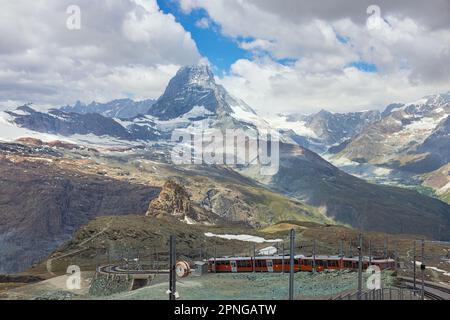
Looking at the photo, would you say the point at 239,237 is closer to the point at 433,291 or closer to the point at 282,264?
the point at 282,264

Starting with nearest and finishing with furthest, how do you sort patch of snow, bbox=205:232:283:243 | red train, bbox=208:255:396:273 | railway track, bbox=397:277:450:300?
1. railway track, bbox=397:277:450:300
2. red train, bbox=208:255:396:273
3. patch of snow, bbox=205:232:283:243

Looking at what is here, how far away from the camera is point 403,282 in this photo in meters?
79.8

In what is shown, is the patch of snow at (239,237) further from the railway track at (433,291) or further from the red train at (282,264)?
the railway track at (433,291)

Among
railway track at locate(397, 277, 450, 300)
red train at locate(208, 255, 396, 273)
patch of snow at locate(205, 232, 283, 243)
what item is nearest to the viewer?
railway track at locate(397, 277, 450, 300)

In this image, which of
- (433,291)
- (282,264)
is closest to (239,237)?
(282,264)

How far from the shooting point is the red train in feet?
295

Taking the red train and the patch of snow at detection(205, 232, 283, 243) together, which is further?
the patch of snow at detection(205, 232, 283, 243)

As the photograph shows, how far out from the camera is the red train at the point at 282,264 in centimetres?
9006

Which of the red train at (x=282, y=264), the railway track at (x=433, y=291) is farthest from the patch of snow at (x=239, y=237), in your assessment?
the railway track at (x=433, y=291)

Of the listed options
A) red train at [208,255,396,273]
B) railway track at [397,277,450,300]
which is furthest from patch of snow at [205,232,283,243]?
railway track at [397,277,450,300]

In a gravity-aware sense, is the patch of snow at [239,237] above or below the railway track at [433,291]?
below

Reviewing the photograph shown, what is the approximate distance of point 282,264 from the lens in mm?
88312

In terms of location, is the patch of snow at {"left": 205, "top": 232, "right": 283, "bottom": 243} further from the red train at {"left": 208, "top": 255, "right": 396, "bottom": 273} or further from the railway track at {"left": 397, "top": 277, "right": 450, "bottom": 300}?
the railway track at {"left": 397, "top": 277, "right": 450, "bottom": 300}
